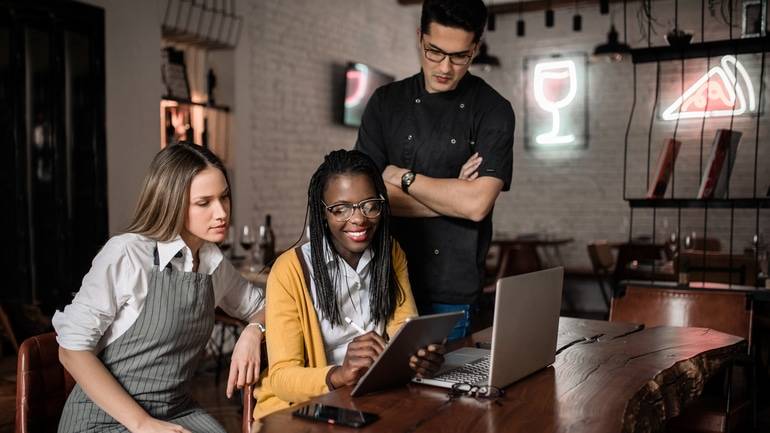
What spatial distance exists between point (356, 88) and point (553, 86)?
2719 millimetres

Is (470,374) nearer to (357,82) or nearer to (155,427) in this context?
(155,427)

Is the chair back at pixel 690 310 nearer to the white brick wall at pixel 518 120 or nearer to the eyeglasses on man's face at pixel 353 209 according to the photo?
the eyeglasses on man's face at pixel 353 209

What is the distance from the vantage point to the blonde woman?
167cm

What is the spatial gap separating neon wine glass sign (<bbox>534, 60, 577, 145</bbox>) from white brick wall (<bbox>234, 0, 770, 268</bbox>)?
18 centimetres

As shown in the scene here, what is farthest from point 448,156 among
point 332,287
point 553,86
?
point 553,86

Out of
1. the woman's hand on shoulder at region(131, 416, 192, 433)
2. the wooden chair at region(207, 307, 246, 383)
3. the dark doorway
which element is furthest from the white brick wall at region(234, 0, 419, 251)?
the woman's hand on shoulder at region(131, 416, 192, 433)

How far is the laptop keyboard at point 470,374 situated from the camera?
5.46ft

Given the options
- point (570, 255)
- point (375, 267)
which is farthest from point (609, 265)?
point (375, 267)

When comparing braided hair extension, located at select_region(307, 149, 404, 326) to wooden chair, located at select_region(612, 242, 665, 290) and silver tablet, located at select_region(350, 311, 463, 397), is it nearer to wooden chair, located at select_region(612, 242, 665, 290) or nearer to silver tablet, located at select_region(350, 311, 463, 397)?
silver tablet, located at select_region(350, 311, 463, 397)

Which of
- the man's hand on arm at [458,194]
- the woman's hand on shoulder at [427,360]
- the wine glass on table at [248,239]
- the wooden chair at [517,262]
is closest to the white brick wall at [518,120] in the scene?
the wine glass on table at [248,239]

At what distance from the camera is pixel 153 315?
1770 millimetres

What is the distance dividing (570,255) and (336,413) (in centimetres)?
781

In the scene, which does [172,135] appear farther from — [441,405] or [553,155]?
[553,155]

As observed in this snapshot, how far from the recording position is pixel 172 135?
5.40 m
